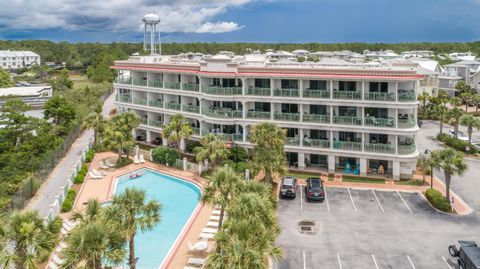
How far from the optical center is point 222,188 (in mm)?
22875

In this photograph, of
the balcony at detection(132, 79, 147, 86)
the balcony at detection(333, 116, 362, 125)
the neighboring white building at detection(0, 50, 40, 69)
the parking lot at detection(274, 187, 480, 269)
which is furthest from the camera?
the neighboring white building at detection(0, 50, 40, 69)

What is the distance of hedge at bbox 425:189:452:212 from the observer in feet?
104

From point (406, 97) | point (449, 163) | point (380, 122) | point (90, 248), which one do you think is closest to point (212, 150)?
point (380, 122)

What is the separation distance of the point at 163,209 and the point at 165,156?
39.6ft

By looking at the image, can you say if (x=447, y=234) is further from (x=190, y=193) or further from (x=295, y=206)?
(x=190, y=193)

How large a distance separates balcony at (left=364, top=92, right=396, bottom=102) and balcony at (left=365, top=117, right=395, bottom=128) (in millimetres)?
1913

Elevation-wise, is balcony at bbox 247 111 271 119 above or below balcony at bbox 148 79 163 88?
below

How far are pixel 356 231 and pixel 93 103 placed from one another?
60507 millimetres

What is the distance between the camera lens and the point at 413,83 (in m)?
39.6

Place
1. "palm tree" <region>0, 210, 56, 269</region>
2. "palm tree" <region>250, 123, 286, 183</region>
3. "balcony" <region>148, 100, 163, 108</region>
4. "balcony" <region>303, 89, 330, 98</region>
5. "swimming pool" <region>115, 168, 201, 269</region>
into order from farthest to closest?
"balcony" <region>148, 100, 163, 108</region> < "balcony" <region>303, 89, 330, 98</region> < "palm tree" <region>250, 123, 286, 183</region> < "swimming pool" <region>115, 168, 201, 269</region> < "palm tree" <region>0, 210, 56, 269</region>

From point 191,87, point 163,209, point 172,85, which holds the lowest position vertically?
point 163,209

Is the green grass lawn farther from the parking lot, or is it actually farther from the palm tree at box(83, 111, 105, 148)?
the palm tree at box(83, 111, 105, 148)

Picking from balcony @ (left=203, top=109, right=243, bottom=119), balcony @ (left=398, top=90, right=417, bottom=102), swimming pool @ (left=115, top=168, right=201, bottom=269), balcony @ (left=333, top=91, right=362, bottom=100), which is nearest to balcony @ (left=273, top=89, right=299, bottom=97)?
balcony @ (left=333, top=91, right=362, bottom=100)

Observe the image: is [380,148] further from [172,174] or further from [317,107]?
[172,174]
